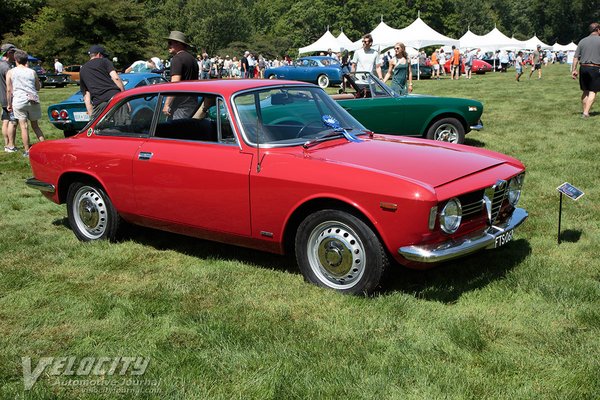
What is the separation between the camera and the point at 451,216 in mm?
4047

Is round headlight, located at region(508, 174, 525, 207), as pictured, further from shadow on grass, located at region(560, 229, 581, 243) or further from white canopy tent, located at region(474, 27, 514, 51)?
white canopy tent, located at region(474, 27, 514, 51)

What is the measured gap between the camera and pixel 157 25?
292ft

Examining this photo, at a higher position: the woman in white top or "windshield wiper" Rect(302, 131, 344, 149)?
the woman in white top

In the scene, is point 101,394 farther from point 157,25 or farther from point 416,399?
point 157,25

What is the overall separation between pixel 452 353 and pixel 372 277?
2.81ft

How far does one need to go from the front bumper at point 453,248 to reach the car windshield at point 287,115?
1327mm

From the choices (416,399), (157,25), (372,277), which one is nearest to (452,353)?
(416,399)

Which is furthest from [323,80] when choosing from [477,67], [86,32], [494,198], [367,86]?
[86,32]

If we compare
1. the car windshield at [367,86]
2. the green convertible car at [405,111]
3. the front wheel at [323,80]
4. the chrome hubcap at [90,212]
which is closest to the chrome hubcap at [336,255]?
the chrome hubcap at [90,212]

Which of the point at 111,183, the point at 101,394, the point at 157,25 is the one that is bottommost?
the point at 101,394

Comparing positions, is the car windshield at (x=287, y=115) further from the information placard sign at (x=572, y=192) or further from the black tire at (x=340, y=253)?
the information placard sign at (x=572, y=192)

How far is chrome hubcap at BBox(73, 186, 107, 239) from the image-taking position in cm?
565

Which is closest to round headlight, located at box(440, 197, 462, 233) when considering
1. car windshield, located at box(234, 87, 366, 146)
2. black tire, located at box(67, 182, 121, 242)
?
car windshield, located at box(234, 87, 366, 146)

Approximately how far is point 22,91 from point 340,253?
7.78 m
